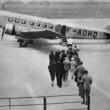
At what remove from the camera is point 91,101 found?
360cm

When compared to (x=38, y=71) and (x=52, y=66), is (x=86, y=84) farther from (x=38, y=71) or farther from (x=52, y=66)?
(x=38, y=71)

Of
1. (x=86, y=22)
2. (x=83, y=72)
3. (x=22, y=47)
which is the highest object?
(x=86, y=22)

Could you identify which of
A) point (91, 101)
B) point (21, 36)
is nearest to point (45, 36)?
point (21, 36)

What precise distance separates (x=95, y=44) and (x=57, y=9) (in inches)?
18.5

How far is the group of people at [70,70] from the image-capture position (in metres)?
3.55

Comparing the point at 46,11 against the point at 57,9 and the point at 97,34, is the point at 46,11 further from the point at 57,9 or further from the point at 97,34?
the point at 97,34

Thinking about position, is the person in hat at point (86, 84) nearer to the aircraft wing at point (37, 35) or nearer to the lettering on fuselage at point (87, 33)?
the lettering on fuselage at point (87, 33)

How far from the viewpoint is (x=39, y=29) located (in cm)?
351

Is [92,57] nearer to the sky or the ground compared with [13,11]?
nearer to the ground

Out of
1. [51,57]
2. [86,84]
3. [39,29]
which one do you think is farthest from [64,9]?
[86,84]

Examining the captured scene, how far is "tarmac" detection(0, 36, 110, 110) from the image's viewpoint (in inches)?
137

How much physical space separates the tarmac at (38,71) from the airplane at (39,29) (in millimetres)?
73

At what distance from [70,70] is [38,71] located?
30cm

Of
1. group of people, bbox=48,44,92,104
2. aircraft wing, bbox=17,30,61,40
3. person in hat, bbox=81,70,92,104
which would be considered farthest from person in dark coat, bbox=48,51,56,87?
person in hat, bbox=81,70,92,104
